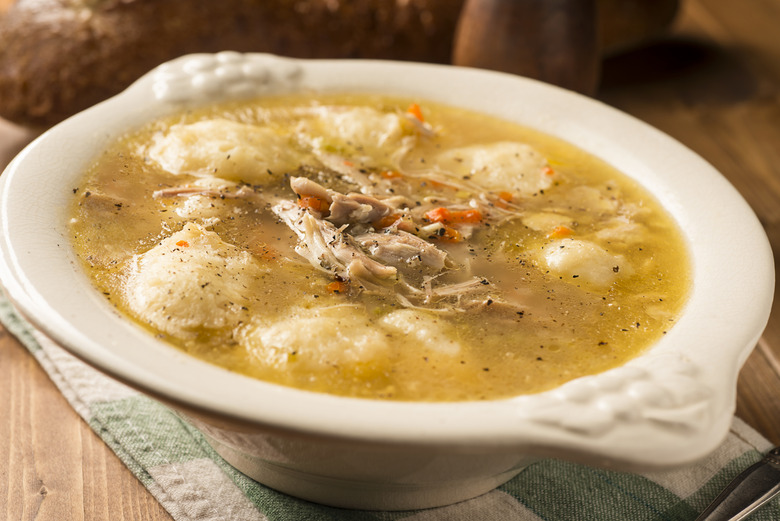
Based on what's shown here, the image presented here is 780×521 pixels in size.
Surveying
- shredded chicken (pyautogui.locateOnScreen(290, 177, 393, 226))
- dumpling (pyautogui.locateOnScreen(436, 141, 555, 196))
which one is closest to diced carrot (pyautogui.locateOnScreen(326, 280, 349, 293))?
shredded chicken (pyautogui.locateOnScreen(290, 177, 393, 226))

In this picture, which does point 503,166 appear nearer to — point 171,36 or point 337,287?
point 337,287

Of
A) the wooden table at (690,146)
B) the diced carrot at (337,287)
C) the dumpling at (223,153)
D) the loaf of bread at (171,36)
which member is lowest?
the wooden table at (690,146)

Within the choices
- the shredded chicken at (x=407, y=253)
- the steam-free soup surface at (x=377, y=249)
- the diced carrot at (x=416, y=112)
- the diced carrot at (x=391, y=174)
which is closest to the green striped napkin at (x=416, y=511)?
the steam-free soup surface at (x=377, y=249)

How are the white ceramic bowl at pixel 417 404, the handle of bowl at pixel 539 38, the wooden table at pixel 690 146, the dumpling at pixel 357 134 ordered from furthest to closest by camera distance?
the handle of bowl at pixel 539 38 < the dumpling at pixel 357 134 < the wooden table at pixel 690 146 < the white ceramic bowl at pixel 417 404

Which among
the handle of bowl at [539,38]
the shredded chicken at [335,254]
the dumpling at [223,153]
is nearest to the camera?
the shredded chicken at [335,254]

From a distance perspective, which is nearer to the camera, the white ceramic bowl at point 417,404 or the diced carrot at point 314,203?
the white ceramic bowl at point 417,404

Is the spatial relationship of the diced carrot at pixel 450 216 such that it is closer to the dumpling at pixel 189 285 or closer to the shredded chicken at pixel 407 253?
the shredded chicken at pixel 407 253

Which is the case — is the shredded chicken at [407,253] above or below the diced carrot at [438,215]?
above

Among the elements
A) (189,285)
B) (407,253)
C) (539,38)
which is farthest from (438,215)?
(539,38)
